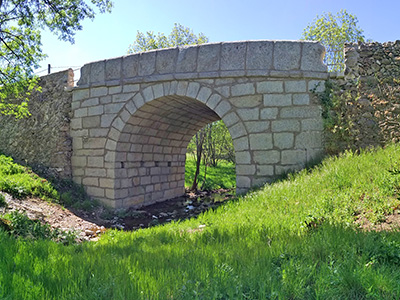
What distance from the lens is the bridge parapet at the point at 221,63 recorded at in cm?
622

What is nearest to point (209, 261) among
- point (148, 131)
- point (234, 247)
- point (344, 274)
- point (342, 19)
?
point (234, 247)

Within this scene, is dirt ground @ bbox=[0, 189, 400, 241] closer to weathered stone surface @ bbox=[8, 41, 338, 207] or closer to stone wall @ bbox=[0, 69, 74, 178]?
weathered stone surface @ bbox=[8, 41, 338, 207]

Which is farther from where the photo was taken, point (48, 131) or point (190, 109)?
point (48, 131)

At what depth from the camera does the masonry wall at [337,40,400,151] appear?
586 cm

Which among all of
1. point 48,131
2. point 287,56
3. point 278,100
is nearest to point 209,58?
point 287,56

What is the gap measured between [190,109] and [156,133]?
1205 mm

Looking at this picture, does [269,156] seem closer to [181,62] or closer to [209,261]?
[181,62]

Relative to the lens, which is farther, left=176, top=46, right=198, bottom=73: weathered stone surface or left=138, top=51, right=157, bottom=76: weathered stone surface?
left=138, top=51, right=157, bottom=76: weathered stone surface

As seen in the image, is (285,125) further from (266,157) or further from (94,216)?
(94,216)

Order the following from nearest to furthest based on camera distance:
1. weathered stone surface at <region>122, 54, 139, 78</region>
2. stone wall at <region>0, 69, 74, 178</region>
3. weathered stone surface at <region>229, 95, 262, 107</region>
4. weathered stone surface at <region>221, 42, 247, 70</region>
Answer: weathered stone surface at <region>229, 95, 262, 107</region> < weathered stone surface at <region>221, 42, 247, 70</region> < weathered stone surface at <region>122, 54, 139, 78</region> < stone wall at <region>0, 69, 74, 178</region>

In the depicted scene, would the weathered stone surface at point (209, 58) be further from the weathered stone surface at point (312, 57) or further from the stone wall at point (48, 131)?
the stone wall at point (48, 131)

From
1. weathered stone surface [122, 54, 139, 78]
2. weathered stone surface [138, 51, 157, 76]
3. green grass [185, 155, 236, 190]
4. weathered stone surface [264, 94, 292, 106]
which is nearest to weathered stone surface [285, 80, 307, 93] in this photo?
weathered stone surface [264, 94, 292, 106]

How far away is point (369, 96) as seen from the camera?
604 cm

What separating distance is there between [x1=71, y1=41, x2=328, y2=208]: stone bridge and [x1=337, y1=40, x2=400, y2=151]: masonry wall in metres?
0.55
